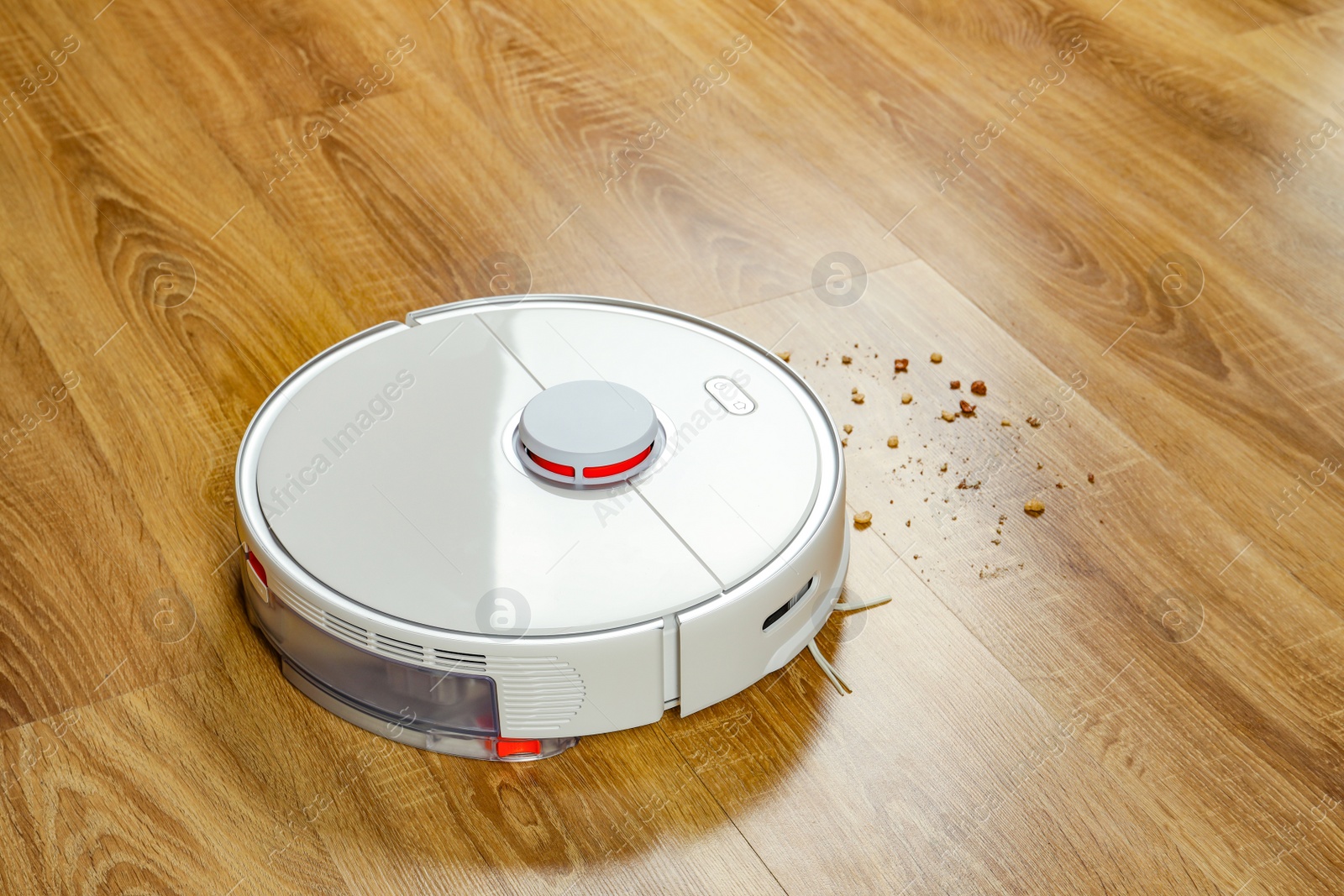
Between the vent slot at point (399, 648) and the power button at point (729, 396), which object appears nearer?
the vent slot at point (399, 648)

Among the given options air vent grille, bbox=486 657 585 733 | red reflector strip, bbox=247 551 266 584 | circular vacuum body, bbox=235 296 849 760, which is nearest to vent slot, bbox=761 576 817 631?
circular vacuum body, bbox=235 296 849 760

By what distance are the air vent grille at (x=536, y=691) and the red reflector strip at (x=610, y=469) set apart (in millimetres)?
151

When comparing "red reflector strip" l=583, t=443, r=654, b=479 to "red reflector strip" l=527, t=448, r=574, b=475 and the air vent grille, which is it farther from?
the air vent grille

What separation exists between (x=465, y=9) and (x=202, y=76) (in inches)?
14.9

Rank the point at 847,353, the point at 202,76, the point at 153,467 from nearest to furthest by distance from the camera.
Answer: the point at 153,467 → the point at 847,353 → the point at 202,76

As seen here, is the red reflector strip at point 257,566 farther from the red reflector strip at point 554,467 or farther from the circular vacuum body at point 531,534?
the red reflector strip at point 554,467

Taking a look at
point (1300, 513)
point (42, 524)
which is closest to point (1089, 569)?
point (1300, 513)

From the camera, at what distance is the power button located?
3.28 feet

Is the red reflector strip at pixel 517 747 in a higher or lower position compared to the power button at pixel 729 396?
lower

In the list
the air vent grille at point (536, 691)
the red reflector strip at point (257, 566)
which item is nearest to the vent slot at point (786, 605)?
the air vent grille at point (536, 691)

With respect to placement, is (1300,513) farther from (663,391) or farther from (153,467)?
(153,467)

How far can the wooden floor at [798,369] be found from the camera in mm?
880

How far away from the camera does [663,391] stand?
3.31ft

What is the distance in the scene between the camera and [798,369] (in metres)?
1.25
